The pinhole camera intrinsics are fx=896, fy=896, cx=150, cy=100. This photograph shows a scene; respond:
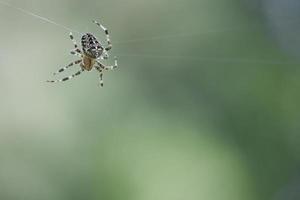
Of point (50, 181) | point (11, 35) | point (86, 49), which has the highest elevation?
point (11, 35)

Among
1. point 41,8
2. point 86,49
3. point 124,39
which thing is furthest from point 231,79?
point 86,49

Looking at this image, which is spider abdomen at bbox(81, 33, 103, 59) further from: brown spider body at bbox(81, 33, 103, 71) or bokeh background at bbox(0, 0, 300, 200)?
bokeh background at bbox(0, 0, 300, 200)

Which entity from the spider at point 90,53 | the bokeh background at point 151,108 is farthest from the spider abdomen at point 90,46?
the bokeh background at point 151,108

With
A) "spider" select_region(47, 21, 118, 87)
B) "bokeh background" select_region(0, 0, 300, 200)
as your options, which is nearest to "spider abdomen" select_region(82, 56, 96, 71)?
"spider" select_region(47, 21, 118, 87)

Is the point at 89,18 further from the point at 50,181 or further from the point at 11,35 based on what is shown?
the point at 50,181

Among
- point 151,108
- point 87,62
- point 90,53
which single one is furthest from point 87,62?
point 151,108

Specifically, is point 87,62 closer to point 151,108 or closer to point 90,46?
point 90,46
